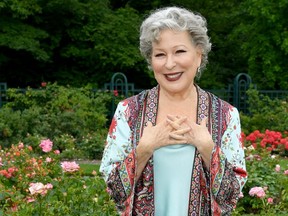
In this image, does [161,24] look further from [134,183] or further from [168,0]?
[168,0]

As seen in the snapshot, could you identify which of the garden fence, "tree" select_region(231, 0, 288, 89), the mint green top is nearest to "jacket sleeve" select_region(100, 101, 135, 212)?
the mint green top

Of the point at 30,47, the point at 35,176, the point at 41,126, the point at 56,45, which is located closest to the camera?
the point at 35,176

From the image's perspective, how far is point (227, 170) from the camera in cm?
291

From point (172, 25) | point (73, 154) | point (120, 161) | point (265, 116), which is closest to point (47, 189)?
point (120, 161)

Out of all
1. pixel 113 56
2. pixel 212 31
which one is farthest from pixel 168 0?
pixel 113 56

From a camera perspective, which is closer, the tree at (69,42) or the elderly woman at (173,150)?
the elderly woman at (173,150)

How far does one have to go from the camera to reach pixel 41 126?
13016mm

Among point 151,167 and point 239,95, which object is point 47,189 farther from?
point 239,95

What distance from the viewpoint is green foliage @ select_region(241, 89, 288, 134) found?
47.9 feet

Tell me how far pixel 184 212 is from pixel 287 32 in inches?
761

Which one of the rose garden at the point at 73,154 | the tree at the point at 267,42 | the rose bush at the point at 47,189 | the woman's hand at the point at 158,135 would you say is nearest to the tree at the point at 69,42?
the tree at the point at 267,42

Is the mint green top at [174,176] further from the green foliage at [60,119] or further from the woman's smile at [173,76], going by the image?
the green foliage at [60,119]

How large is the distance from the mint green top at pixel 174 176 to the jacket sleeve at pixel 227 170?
102 mm

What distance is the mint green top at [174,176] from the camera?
2912mm
